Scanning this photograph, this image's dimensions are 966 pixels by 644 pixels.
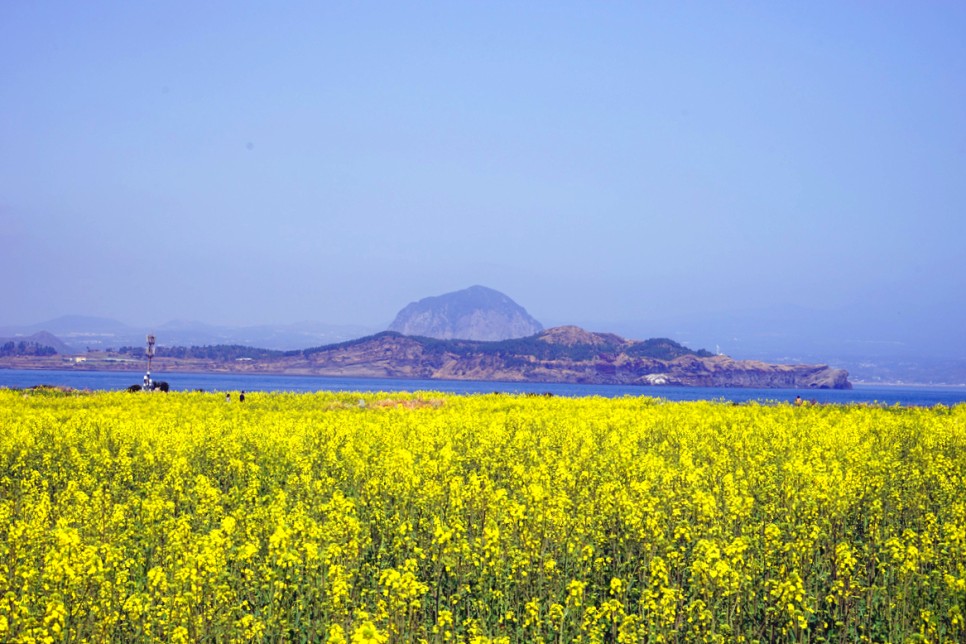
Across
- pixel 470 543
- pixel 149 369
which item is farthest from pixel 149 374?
pixel 470 543

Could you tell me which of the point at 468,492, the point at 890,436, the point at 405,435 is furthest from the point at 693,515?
the point at 890,436

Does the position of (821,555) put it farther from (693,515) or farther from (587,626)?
(587,626)

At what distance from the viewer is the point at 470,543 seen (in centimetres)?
1677

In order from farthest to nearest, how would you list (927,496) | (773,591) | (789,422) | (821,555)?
1. (789,422)
2. (927,496)
3. (821,555)
4. (773,591)

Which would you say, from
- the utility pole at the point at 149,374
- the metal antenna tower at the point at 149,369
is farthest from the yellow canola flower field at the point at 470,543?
the metal antenna tower at the point at 149,369

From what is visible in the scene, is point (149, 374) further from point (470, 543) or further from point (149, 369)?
point (470, 543)

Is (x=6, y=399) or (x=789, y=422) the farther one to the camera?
(x=6, y=399)

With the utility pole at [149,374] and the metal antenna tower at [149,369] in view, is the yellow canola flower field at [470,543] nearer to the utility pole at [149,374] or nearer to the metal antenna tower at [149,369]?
the utility pole at [149,374]

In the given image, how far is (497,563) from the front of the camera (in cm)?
1415

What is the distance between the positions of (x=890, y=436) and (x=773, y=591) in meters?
23.2

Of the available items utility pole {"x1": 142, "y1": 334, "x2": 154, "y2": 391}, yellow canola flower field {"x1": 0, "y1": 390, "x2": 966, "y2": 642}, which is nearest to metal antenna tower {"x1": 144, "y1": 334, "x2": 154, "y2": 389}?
utility pole {"x1": 142, "y1": 334, "x2": 154, "y2": 391}

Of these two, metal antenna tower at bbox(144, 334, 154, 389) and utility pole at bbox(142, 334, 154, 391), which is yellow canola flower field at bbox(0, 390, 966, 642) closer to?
utility pole at bbox(142, 334, 154, 391)

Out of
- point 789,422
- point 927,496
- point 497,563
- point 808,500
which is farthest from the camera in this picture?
point 789,422

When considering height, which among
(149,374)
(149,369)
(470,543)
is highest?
(149,369)
